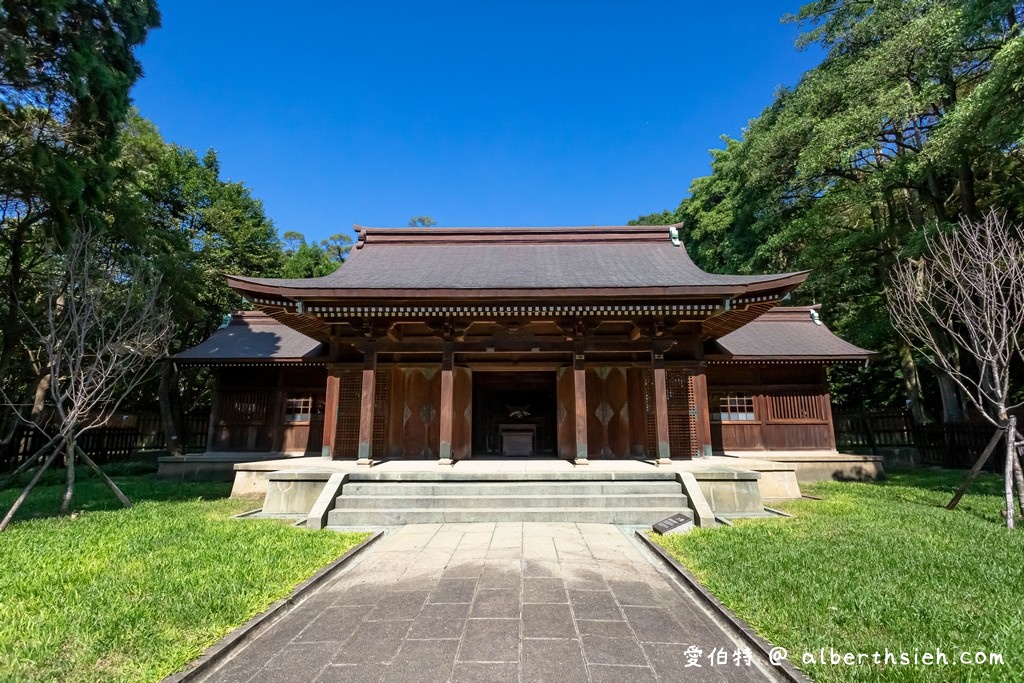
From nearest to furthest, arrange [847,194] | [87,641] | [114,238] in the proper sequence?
[87,641], [114,238], [847,194]

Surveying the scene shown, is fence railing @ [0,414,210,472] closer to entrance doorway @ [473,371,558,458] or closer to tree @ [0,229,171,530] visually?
tree @ [0,229,171,530]

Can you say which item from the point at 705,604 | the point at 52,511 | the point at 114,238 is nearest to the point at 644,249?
the point at 705,604

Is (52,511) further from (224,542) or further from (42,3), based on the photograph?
(42,3)

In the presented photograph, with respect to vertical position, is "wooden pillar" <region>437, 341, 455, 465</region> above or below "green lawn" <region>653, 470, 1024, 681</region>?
above

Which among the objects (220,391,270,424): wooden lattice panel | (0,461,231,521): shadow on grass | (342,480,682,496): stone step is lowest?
(0,461,231,521): shadow on grass

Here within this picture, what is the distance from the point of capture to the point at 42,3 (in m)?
7.57

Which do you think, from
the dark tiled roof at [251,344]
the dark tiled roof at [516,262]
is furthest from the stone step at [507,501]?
the dark tiled roof at [251,344]

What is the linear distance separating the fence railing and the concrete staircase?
1247cm

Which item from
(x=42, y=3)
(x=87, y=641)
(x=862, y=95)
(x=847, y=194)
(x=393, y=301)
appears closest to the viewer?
(x=87, y=641)

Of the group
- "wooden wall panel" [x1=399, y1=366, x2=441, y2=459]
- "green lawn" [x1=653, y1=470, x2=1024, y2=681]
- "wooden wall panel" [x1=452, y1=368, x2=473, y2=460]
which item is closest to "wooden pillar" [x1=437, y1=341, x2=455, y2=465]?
"wooden wall panel" [x1=452, y1=368, x2=473, y2=460]

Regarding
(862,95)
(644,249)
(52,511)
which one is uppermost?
(862,95)

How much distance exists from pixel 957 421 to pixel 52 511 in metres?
22.7

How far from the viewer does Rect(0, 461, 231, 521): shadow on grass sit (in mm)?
8195

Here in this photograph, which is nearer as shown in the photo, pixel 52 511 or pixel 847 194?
pixel 52 511
